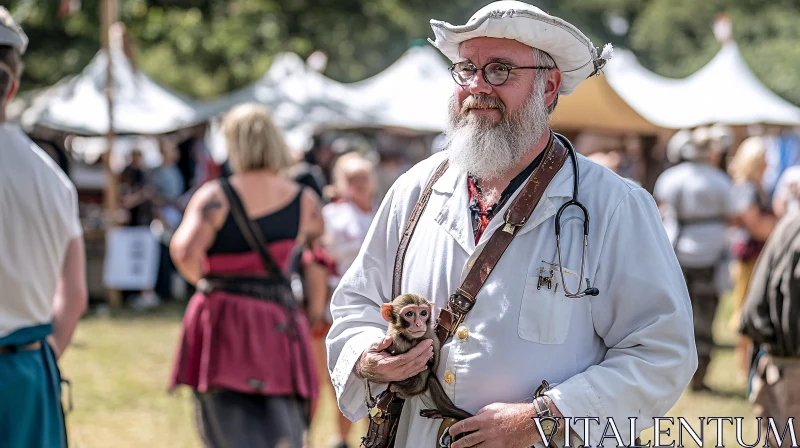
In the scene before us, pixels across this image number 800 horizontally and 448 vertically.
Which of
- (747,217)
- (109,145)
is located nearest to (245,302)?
(747,217)

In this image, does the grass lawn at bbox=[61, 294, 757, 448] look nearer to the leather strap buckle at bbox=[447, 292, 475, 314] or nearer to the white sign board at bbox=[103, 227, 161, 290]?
the white sign board at bbox=[103, 227, 161, 290]

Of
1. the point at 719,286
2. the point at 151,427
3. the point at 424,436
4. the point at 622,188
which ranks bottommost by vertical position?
the point at 151,427

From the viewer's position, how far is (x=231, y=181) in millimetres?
5137

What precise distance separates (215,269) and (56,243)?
5.02ft

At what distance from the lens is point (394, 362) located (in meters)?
2.68

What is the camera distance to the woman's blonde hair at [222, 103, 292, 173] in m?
5.16

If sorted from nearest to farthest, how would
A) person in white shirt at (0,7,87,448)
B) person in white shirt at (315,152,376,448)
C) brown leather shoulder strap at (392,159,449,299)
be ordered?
1. brown leather shoulder strap at (392,159,449,299)
2. person in white shirt at (0,7,87,448)
3. person in white shirt at (315,152,376,448)

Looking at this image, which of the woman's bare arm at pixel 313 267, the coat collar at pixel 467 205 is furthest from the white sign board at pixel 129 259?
the coat collar at pixel 467 205

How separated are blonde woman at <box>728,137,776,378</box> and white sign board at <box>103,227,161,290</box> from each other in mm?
7364

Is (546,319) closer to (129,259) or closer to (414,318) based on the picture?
(414,318)

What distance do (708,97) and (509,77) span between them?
47.0ft

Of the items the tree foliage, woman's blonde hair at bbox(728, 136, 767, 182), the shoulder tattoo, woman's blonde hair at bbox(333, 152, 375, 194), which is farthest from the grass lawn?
the tree foliage

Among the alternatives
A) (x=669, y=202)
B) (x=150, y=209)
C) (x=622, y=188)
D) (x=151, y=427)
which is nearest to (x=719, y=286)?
(x=669, y=202)

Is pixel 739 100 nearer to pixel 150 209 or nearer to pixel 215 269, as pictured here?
pixel 150 209
